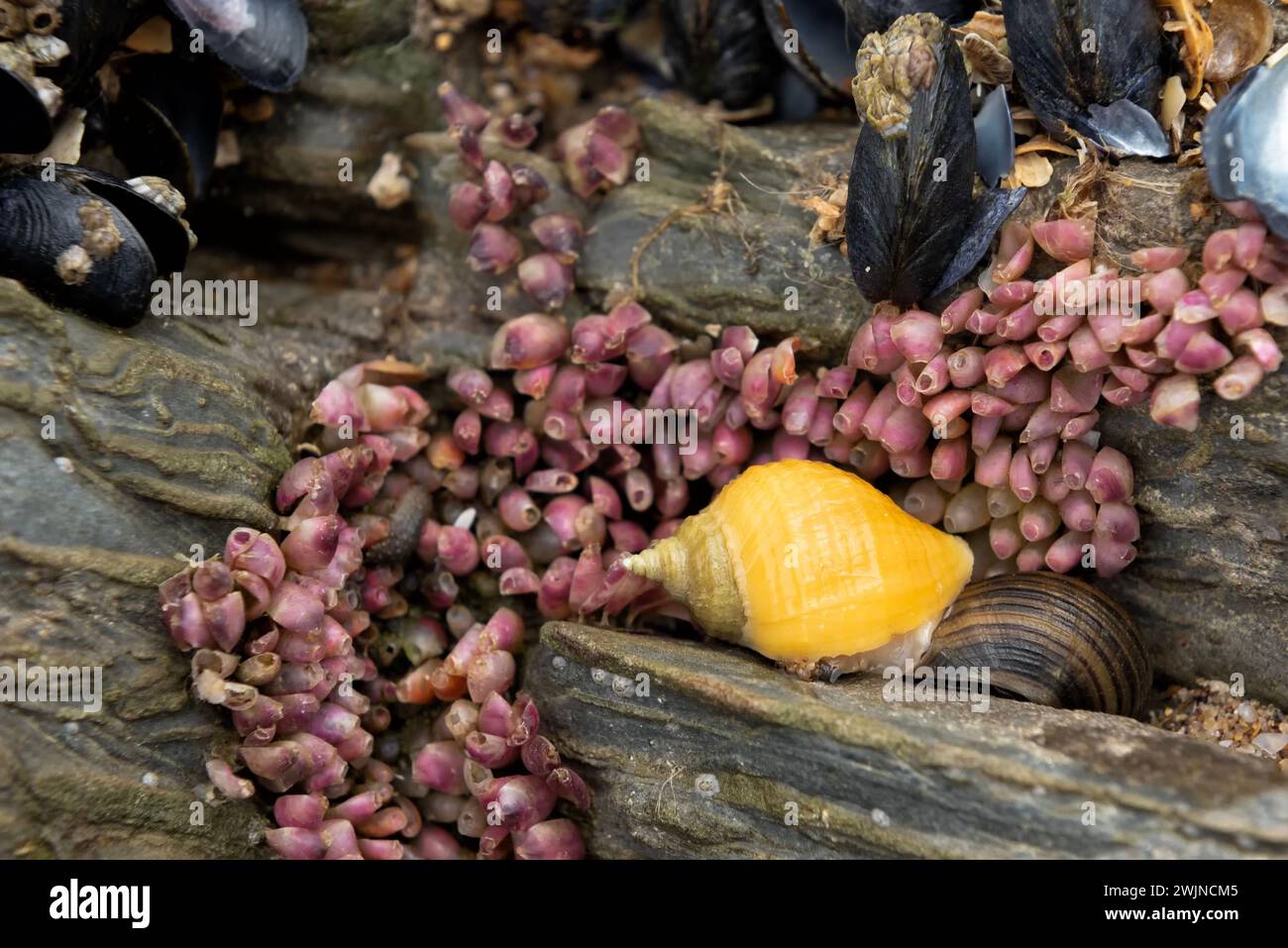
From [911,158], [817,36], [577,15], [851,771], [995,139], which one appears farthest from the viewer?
[577,15]

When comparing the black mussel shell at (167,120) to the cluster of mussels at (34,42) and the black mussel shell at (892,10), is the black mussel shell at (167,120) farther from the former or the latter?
the black mussel shell at (892,10)

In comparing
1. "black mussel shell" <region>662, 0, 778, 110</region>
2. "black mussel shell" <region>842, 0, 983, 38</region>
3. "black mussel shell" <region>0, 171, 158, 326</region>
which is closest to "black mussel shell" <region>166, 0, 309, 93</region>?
"black mussel shell" <region>0, 171, 158, 326</region>

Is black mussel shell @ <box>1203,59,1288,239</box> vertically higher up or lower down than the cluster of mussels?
lower down

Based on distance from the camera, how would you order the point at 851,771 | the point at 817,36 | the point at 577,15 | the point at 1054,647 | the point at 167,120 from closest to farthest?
1. the point at 851,771
2. the point at 1054,647
3. the point at 167,120
4. the point at 817,36
5. the point at 577,15

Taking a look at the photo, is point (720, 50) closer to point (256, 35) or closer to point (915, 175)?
point (915, 175)

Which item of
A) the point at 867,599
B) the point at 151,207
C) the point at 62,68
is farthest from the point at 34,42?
the point at 867,599

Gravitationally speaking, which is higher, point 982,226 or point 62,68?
point 62,68

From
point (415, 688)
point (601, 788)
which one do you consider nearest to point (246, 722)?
point (415, 688)

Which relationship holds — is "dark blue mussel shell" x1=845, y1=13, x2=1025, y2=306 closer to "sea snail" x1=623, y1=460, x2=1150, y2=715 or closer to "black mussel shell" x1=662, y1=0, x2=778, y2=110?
"sea snail" x1=623, y1=460, x2=1150, y2=715
